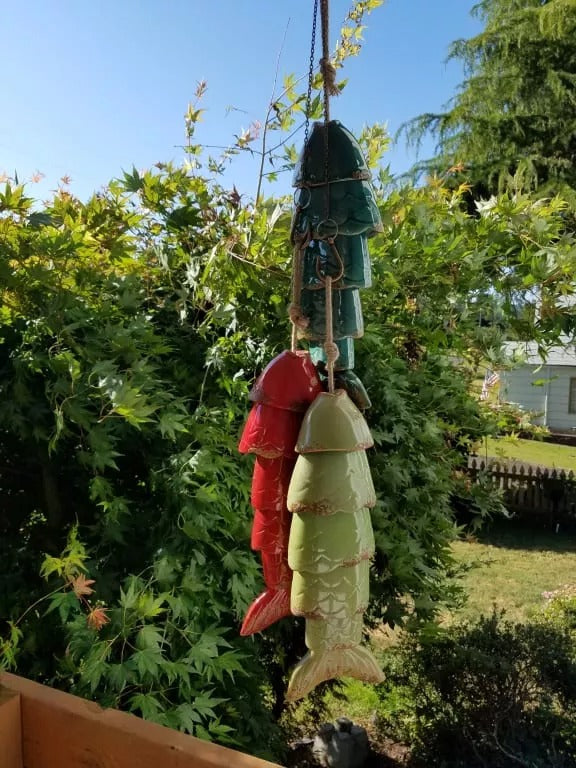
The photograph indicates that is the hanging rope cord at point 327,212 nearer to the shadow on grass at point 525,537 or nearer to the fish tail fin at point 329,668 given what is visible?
the fish tail fin at point 329,668

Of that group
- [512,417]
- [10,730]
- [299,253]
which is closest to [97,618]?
[10,730]

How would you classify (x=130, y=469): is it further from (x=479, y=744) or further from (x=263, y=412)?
(x=479, y=744)

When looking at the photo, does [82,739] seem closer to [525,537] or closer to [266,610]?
[266,610]

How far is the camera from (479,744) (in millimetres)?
2439

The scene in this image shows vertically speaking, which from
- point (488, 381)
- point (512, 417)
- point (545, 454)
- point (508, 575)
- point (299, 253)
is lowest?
point (508, 575)

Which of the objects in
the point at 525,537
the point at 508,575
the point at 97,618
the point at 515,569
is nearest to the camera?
the point at 97,618

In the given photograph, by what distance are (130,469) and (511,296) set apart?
118 centimetres

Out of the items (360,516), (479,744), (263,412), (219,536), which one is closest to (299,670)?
(360,516)

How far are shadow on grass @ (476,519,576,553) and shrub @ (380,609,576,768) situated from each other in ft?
11.7

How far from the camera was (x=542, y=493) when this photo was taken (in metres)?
7.34

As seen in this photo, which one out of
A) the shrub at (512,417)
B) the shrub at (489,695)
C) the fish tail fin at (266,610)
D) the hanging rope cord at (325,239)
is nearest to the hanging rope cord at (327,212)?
the hanging rope cord at (325,239)

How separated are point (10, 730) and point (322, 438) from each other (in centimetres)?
79

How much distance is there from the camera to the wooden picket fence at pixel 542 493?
7203mm

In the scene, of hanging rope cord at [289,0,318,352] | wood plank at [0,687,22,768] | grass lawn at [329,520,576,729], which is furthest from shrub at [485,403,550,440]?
wood plank at [0,687,22,768]
